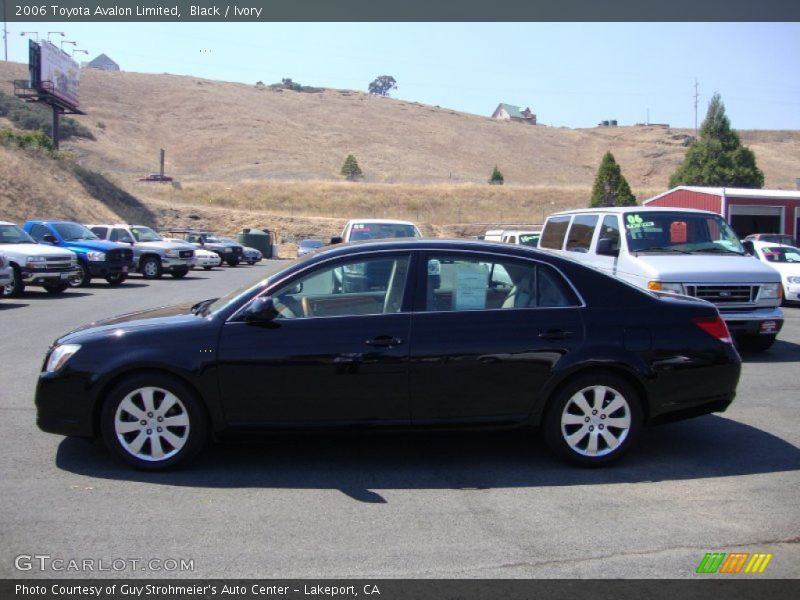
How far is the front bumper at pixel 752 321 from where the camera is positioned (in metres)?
10.2

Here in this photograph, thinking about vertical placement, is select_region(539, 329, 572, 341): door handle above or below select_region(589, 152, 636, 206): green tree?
below

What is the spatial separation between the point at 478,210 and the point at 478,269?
62.2 m

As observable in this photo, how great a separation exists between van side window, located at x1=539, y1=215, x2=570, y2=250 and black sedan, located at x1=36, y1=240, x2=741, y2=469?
718 cm

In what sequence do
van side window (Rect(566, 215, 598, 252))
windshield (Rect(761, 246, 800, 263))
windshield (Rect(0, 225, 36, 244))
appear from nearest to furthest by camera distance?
van side window (Rect(566, 215, 598, 252)), windshield (Rect(0, 225, 36, 244)), windshield (Rect(761, 246, 800, 263))

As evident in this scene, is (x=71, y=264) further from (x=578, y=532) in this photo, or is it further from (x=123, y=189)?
(x=123, y=189)

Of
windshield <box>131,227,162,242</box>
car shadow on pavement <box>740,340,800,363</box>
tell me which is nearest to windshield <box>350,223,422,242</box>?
car shadow on pavement <box>740,340,800,363</box>

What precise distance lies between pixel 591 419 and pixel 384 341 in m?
1.63

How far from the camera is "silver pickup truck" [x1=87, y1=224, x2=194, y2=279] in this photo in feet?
82.9

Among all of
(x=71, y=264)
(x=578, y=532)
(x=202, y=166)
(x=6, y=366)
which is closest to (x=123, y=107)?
(x=202, y=166)

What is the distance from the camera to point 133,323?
19.1 ft

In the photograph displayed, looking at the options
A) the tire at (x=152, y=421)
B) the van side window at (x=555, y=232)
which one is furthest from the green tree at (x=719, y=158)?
the tire at (x=152, y=421)

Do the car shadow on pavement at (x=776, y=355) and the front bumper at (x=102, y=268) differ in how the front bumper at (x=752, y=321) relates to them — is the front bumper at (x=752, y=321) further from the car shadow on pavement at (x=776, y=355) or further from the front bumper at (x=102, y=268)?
the front bumper at (x=102, y=268)
